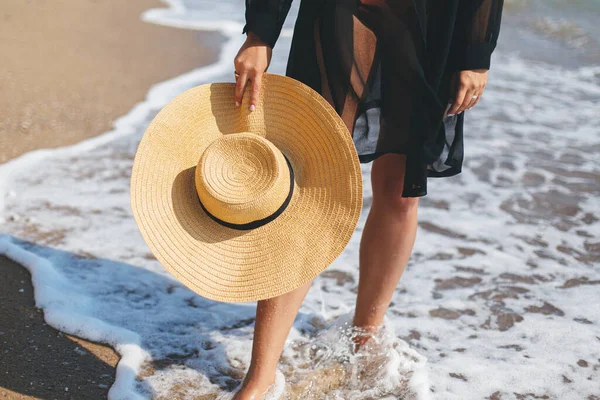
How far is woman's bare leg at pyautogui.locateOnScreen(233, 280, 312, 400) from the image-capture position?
1.89 metres

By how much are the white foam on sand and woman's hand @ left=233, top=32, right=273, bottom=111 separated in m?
0.97

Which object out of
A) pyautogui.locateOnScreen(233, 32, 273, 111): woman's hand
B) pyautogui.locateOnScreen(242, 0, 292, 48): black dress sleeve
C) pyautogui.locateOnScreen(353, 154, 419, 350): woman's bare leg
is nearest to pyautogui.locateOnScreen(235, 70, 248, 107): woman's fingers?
pyautogui.locateOnScreen(233, 32, 273, 111): woman's hand

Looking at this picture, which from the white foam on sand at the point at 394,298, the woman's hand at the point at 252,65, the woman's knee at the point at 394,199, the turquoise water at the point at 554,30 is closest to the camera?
the woman's hand at the point at 252,65

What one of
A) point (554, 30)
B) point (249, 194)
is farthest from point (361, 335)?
point (554, 30)

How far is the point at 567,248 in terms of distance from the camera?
3301mm

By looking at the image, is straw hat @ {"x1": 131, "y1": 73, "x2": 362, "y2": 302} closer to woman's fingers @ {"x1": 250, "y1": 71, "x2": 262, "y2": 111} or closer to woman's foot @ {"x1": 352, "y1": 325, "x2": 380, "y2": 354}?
woman's fingers @ {"x1": 250, "y1": 71, "x2": 262, "y2": 111}

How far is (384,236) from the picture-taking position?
210cm

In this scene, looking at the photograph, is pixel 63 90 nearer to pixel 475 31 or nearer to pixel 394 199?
pixel 394 199

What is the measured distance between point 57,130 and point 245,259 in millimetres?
3055

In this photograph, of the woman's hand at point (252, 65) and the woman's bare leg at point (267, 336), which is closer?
the woman's hand at point (252, 65)

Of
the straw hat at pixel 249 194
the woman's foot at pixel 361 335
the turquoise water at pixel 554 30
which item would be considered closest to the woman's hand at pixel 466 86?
the straw hat at pixel 249 194

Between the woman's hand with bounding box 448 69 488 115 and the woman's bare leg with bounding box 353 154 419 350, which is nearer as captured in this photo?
the woman's hand with bounding box 448 69 488 115

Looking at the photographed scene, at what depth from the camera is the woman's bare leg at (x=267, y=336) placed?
1.89 metres

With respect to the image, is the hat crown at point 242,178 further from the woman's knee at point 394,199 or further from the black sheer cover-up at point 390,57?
the woman's knee at point 394,199
